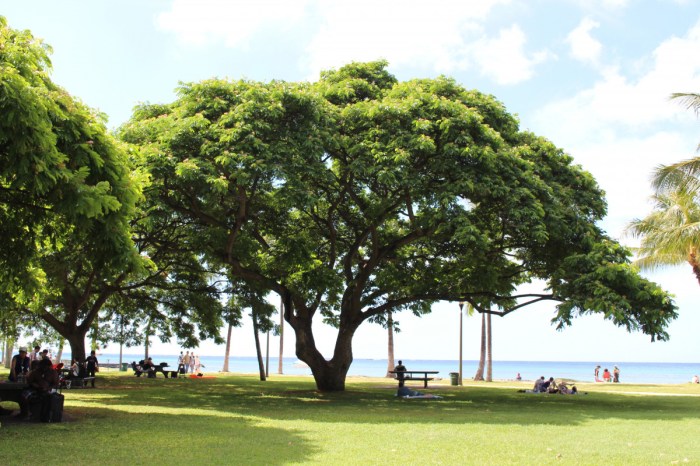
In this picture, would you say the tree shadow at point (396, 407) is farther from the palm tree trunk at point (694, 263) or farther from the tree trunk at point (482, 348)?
the tree trunk at point (482, 348)

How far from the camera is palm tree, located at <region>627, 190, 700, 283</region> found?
28.0 metres

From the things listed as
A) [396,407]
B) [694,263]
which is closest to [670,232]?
[694,263]

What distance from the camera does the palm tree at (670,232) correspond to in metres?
28.0

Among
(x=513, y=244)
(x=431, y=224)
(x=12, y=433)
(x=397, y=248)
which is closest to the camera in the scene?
(x=12, y=433)

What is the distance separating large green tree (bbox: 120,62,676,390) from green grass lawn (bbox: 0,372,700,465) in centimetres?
379

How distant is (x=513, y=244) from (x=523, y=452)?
12022 mm

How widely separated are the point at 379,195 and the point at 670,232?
1488 centimetres

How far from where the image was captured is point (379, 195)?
21.2m

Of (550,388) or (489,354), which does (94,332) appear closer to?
(550,388)

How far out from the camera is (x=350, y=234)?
24891 mm

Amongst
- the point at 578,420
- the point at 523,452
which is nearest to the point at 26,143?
the point at 523,452

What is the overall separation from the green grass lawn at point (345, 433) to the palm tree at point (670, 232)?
10.9 metres

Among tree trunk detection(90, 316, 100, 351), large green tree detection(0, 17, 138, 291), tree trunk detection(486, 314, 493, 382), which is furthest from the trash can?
large green tree detection(0, 17, 138, 291)

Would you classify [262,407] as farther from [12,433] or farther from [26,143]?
[26,143]
